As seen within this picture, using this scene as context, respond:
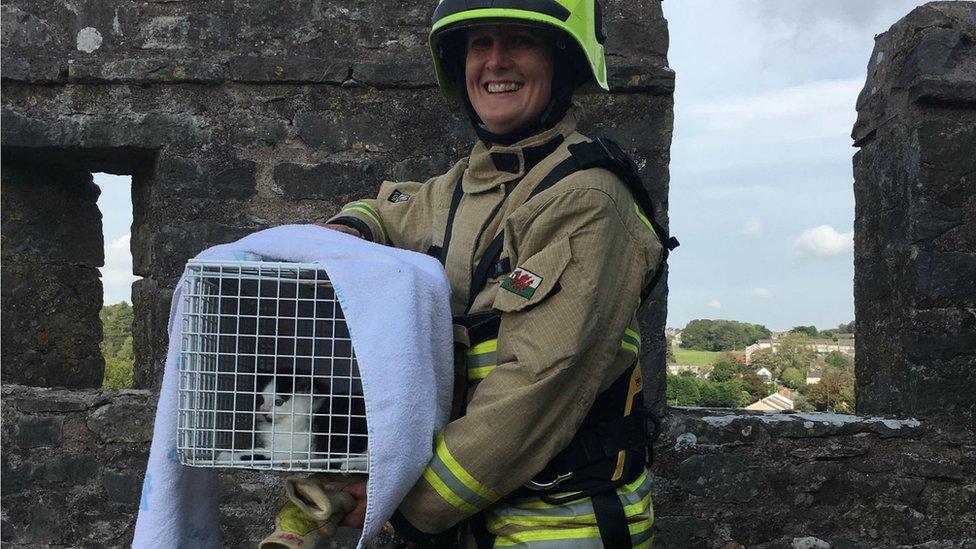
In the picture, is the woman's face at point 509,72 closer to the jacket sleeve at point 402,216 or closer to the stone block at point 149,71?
the jacket sleeve at point 402,216

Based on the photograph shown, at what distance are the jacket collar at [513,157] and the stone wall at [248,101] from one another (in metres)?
1.82

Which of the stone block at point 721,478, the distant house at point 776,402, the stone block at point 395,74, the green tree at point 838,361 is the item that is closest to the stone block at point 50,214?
the stone block at point 395,74

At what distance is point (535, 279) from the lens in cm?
196

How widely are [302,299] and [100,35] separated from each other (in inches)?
111

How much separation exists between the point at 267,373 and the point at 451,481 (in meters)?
0.45

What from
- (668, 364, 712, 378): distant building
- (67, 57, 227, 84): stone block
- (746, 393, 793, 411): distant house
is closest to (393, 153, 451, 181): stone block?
(67, 57, 227, 84): stone block

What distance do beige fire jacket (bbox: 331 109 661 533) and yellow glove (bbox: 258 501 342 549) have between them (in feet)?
0.55

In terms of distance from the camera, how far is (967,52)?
14.2 ft

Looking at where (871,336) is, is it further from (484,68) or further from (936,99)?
(484,68)

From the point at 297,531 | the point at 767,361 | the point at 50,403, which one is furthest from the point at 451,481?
the point at 767,361

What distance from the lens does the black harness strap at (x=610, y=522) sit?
205cm

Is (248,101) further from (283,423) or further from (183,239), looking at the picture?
(283,423)

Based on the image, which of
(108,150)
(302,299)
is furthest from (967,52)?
(108,150)

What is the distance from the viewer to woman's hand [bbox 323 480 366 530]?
197 centimetres
